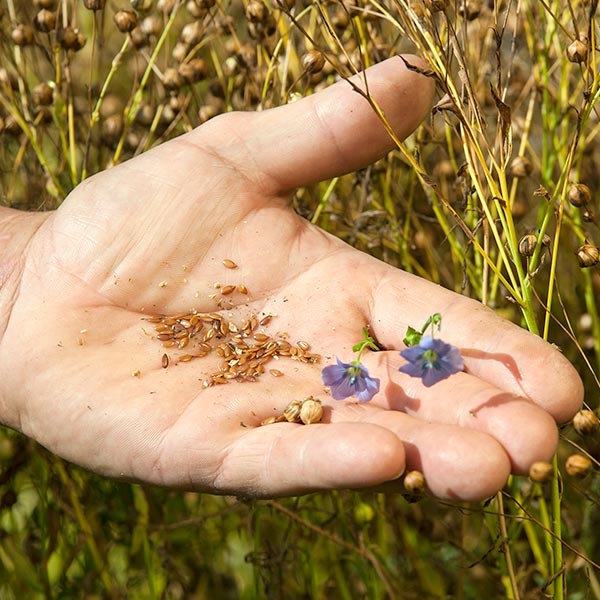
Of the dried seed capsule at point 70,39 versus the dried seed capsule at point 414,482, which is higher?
the dried seed capsule at point 70,39

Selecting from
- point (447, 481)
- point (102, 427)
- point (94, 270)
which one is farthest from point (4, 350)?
point (447, 481)

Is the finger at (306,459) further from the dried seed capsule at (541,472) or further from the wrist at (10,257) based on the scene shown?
the wrist at (10,257)

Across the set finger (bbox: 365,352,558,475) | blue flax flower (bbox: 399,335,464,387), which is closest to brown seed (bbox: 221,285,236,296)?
finger (bbox: 365,352,558,475)

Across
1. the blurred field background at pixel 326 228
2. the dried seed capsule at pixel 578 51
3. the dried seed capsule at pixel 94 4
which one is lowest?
the blurred field background at pixel 326 228

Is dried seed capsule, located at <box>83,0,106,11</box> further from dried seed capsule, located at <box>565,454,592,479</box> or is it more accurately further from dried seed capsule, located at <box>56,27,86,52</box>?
dried seed capsule, located at <box>565,454,592,479</box>

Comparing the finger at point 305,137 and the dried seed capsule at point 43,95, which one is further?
the dried seed capsule at point 43,95

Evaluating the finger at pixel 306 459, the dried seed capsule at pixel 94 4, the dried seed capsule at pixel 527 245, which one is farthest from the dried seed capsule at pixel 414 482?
the dried seed capsule at pixel 94 4
